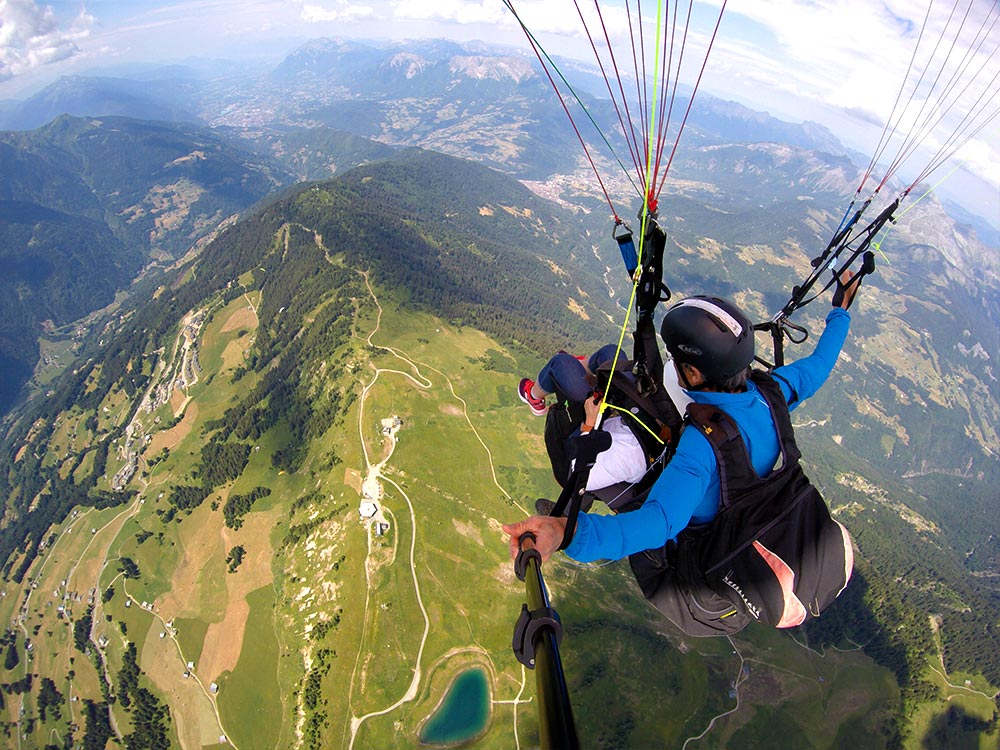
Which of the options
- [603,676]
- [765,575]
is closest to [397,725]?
[603,676]

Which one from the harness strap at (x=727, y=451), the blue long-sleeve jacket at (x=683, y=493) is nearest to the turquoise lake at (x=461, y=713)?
the blue long-sleeve jacket at (x=683, y=493)

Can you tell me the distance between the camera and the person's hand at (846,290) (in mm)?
8812

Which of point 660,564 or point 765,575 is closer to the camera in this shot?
point 765,575

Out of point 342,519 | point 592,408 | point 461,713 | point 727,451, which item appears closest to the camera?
point 727,451

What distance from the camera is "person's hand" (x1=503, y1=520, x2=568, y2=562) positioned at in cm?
389

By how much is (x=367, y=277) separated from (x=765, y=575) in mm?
136751

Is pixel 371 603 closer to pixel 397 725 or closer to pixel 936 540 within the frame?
pixel 397 725

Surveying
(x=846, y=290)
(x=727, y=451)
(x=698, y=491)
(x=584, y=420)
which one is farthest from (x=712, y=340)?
(x=846, y=290)

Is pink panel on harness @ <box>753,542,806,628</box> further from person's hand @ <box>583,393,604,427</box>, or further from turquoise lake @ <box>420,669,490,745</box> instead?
turquoise lake @ <box>420,669,490,745</box>

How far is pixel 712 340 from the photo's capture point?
17.3ft

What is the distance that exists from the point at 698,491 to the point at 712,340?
1.90 meters

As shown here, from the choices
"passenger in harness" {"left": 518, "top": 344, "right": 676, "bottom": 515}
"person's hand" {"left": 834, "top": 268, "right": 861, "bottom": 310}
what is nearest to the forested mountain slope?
"passenger in harness" {"left": 518, "top": 344, "right": 676, "bottom": 515}

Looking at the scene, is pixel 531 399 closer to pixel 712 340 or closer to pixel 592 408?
pixel 592 408

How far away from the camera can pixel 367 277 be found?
13162 centimetres
